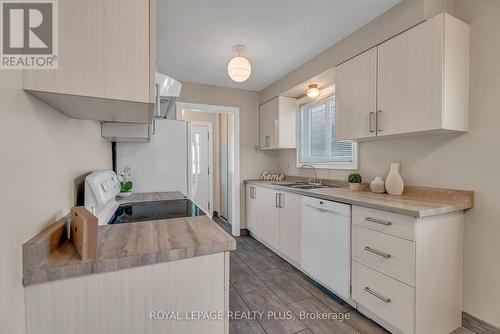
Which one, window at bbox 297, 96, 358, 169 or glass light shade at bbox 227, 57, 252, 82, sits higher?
glass light shade at bbox 227, 57, 252, 82

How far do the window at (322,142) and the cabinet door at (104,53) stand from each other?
225 cm

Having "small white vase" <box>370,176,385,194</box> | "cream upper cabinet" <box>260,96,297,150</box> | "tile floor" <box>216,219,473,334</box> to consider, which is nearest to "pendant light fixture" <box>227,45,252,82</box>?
"cream upper cabinet" <box>260,96,297,150</box>

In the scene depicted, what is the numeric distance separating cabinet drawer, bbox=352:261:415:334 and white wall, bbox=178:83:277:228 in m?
2.35

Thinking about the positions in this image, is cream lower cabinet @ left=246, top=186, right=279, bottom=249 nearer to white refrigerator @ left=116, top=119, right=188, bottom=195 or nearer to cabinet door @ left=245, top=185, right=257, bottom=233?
cabinet door @ left=245, top=185, right=257, bottom=233

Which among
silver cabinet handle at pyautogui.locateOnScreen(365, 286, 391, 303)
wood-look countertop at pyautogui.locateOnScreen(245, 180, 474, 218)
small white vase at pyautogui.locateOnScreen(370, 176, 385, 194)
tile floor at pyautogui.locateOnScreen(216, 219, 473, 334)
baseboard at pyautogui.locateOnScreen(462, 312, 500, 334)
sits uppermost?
small white vase at pyautogui.locateOnScreen(370, 176, 385, 194)

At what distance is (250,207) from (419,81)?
272 centimetres

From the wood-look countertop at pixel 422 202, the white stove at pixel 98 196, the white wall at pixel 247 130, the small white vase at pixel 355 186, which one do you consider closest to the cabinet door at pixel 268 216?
the white wall at pixel 247 130

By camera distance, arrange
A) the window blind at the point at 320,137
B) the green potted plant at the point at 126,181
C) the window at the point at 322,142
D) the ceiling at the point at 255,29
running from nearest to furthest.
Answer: the ceiling at the point at 255,29 < the green potted plant at the point at 126,181 < the window at the point at 322,142 < the window blind at the point at 320,137

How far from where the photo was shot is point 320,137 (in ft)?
10.2

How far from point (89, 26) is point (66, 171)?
666mm

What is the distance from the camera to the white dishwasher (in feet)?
6.15

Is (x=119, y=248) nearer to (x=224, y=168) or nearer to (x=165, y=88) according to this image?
(x=165, y=88)

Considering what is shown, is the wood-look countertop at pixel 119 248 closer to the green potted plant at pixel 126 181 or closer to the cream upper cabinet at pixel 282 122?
the green potted plant at pixel 126 181

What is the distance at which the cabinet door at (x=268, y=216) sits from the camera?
2955 millimetres
